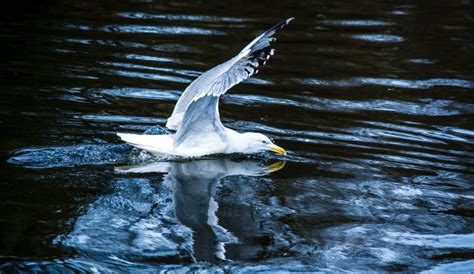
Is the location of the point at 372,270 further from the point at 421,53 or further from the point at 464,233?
the point at 421,53

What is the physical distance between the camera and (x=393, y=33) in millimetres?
13969

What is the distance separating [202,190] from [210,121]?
1.04 metres

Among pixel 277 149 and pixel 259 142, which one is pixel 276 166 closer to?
pixel 277 149

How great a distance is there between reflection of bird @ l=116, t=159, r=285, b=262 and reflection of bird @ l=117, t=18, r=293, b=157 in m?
0.14

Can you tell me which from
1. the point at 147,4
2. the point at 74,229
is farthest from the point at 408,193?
the point at 147,4

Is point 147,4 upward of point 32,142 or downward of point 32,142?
upward

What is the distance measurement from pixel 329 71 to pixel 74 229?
6190 mm

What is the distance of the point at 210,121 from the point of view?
823 centimetres

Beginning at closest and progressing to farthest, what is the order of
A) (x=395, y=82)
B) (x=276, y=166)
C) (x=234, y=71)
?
(x=234, y=71)
(x=276, y=166)
(x=395, y=82)

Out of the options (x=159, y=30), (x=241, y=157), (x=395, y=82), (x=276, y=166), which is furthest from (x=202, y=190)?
(x=159, y=30)

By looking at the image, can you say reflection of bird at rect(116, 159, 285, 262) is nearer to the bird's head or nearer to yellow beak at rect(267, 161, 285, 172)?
yellow beak at rect(267, 161, 285, 172)

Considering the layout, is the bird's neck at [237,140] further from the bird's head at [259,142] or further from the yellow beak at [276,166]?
the yellow beak at [276,166]

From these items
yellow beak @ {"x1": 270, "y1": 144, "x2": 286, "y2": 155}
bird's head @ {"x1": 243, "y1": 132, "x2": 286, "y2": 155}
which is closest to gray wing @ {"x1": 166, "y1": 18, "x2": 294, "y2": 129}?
bird's head @ {"x1": 243, "y1": 132, "x2": 286, "y2": 155}

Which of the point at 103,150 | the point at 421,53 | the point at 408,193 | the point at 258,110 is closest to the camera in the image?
the point at 408,193
